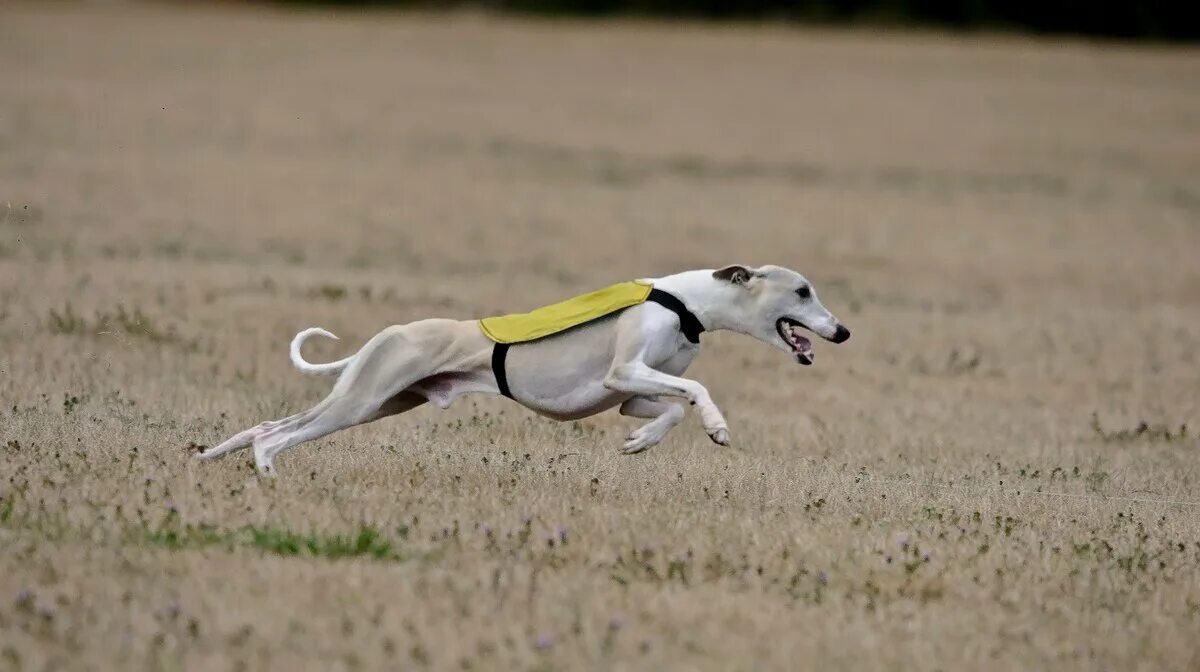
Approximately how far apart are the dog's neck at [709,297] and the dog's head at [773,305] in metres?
0.01

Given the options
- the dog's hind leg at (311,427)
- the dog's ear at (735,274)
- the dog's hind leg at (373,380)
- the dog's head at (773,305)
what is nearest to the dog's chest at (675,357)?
the dog's head at (773,305)

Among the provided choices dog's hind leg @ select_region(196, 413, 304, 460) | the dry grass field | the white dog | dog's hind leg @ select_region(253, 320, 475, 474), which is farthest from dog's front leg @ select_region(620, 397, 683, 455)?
dog's hind leg @ select_region(196, 413, 304, 460)

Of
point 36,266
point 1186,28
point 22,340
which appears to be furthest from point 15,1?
point 22,340

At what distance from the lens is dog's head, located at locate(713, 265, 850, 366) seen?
10188 millimetres

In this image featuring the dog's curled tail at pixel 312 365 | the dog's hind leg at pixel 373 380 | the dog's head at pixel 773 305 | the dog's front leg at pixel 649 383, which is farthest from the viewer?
the dog's curled tail at pixel 312 365

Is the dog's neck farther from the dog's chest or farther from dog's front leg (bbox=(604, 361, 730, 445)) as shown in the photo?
dog's front leg (bbox=(604, 361, 730, 445))

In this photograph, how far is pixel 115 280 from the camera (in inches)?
777

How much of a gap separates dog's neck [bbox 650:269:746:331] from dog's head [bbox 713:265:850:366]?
0.04 ft

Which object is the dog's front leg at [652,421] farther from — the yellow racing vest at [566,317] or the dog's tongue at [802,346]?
the dog's tongue at [802,346]

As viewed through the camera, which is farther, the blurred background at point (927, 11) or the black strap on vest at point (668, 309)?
the blurred background at point (927, 11)

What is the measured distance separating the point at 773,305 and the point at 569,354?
1170 millimetres

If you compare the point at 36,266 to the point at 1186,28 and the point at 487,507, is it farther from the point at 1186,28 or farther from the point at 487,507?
the point at 1186,28

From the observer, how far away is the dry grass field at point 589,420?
743 cm

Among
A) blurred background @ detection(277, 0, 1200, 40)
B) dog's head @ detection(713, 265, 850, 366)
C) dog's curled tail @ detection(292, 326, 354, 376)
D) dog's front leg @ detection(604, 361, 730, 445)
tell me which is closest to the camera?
dog's front leg @ detection(604, 361, 730, 445)
